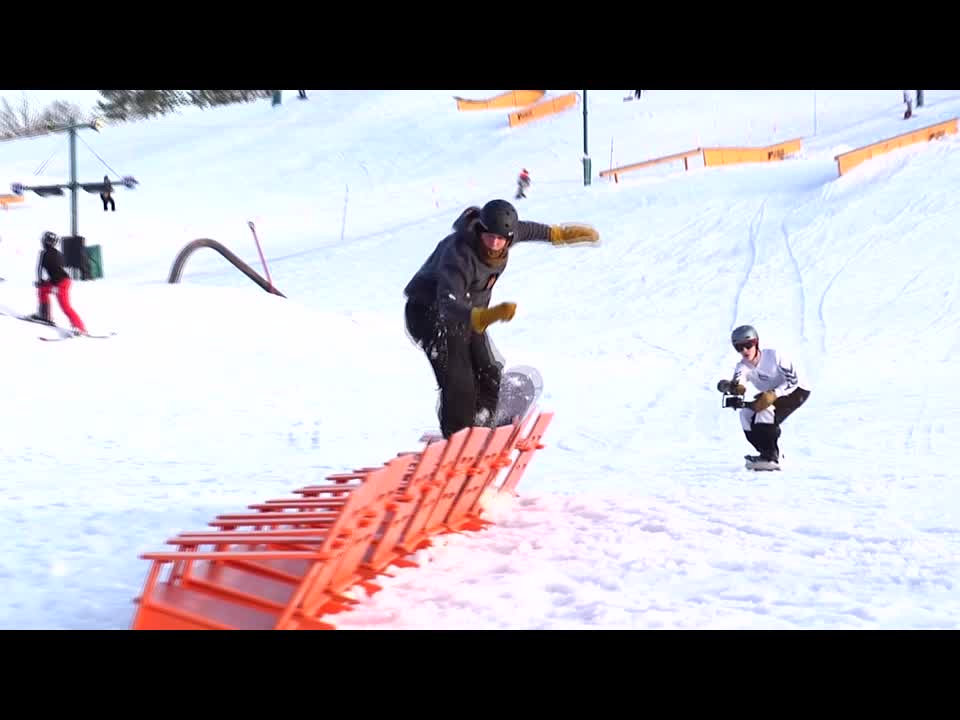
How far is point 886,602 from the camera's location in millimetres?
4762

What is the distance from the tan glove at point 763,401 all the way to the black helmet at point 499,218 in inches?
126

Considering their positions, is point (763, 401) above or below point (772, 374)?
below

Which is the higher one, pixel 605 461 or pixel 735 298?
Result: pixel 735 298

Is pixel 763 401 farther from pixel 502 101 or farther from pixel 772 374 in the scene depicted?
pixel 502 101

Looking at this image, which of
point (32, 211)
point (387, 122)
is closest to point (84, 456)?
point (32, 211)

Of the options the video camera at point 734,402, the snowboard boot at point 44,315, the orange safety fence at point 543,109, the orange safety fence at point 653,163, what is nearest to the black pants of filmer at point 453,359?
the video camera at point 734,402

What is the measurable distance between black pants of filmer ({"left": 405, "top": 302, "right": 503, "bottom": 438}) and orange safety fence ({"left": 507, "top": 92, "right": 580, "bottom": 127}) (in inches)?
1644

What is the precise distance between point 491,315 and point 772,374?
394 centimetres

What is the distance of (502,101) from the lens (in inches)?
2044

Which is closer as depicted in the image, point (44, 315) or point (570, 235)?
point (570, 235)

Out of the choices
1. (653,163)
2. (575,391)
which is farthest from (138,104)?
(575,391)

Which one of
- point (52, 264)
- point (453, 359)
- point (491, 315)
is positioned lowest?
point (453, 359)

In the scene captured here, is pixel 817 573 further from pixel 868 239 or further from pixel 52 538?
pixel 868 239

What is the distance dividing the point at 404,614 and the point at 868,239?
19020mm
